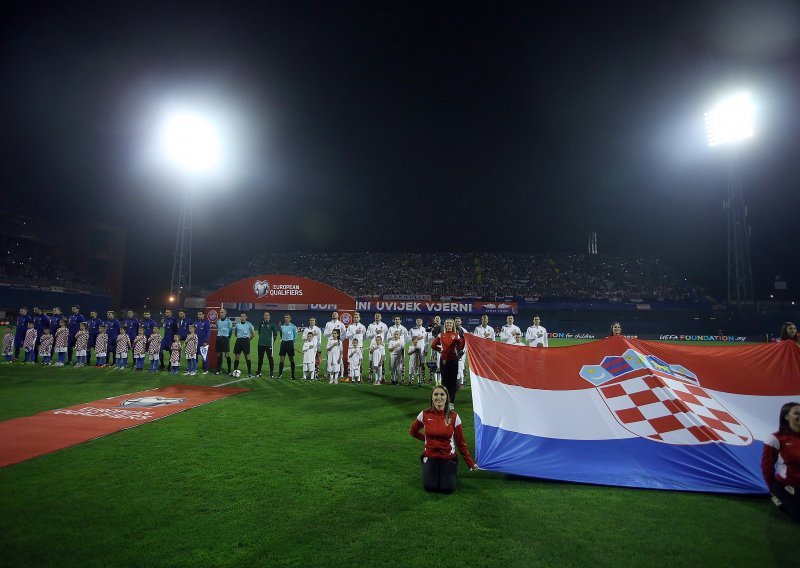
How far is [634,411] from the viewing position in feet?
18.4

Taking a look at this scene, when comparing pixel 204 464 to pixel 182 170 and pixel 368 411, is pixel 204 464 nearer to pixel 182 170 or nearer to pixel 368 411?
pixel 368 411

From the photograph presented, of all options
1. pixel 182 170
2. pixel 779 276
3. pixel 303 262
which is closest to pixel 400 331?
pixel 182 170

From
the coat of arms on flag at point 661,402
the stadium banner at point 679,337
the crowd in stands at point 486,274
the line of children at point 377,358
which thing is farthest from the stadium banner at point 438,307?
the coat of arms on flag at point 661,402

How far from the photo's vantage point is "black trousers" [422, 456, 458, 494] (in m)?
4.82

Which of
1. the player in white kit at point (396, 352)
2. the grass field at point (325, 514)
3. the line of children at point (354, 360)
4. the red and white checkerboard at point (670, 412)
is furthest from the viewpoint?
the line of children at point (354, 360)

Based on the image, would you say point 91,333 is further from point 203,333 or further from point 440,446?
point 440,446

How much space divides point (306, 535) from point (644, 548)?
2898 mm

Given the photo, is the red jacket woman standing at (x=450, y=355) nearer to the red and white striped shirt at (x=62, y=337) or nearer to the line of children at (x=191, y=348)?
the line of children at (x=191, y=348)

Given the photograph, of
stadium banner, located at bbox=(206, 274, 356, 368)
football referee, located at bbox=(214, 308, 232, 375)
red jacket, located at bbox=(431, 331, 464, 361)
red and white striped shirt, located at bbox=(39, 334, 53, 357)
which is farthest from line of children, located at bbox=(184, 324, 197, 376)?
red jacket, located at bbox=(431, 331, 464, 361)

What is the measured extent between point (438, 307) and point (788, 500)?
37.6m

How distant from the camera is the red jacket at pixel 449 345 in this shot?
9031mm

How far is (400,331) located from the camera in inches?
527

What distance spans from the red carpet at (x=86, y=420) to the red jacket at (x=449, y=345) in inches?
208

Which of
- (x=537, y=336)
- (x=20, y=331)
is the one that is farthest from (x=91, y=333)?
(x=537, y=336)
